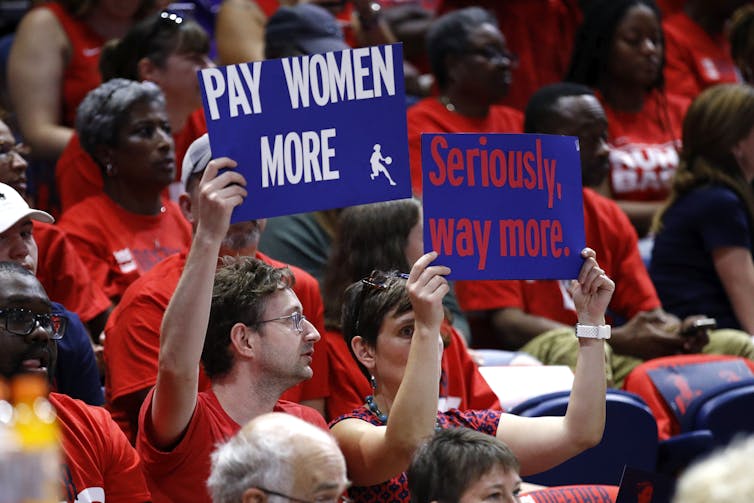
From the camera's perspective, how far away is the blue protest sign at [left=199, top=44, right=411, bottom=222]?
370cm

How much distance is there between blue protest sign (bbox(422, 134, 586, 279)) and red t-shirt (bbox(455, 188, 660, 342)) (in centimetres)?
214

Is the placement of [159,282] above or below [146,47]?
below

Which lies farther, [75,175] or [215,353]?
[75,175]

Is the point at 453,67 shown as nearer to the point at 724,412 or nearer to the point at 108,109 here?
the point at 108,109

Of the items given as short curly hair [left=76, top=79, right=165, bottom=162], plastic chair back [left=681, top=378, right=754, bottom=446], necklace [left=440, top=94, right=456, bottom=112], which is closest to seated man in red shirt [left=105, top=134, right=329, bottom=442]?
short curly hair [left=76, top=79, right=165, bottom=162]

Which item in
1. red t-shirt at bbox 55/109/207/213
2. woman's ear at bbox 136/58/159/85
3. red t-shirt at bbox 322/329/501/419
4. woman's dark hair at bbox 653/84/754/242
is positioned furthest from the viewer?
woman's dark hair at bbox 653/84/754/242

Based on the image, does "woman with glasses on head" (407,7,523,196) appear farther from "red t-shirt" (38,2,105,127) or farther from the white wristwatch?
the white wristwatch

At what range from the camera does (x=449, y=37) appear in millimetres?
6984

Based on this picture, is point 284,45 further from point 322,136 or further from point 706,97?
point 322,136

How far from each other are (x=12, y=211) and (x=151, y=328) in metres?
0.54

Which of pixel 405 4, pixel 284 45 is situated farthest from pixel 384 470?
pixel 405 4

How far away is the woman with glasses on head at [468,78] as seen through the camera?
22.3ft

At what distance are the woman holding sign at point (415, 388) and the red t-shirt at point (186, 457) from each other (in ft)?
1.29

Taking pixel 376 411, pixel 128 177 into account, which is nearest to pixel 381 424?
pixel 376 411
